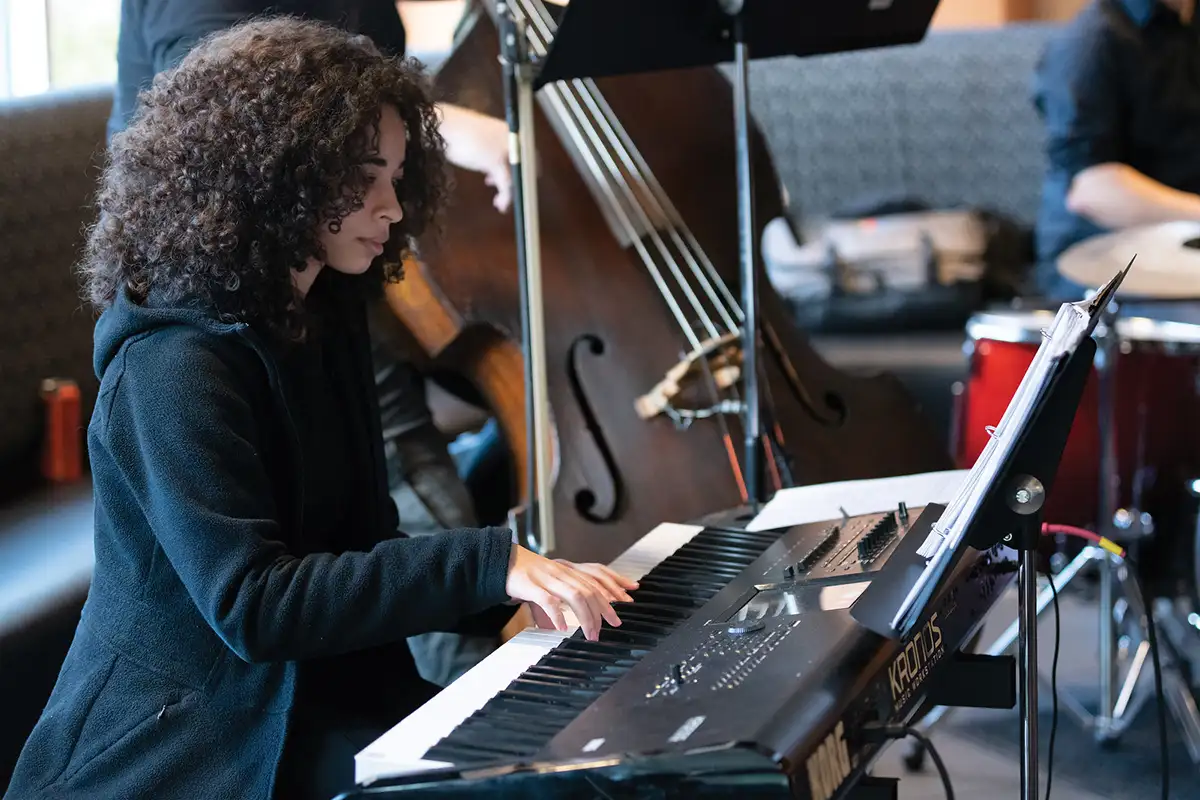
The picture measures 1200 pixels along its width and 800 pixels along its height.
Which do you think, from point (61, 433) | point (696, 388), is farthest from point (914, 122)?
point (61, 433)

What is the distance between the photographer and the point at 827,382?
2.10 m

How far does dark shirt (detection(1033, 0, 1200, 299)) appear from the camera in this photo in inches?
114

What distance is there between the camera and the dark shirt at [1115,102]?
114 inches

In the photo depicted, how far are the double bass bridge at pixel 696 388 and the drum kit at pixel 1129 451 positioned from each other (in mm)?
627

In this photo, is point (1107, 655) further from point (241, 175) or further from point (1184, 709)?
point (241, 175)

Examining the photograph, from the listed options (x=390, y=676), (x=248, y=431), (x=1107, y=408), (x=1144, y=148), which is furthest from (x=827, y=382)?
(x=1144, y=148)

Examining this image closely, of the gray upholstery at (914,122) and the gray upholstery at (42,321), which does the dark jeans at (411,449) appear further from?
the gray upholstery at (914,122)

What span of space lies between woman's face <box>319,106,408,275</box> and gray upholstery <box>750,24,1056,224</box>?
2.61m

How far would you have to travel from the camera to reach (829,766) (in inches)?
38.3

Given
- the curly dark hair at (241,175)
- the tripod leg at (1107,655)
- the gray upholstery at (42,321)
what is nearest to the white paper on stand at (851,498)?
the curly dark hair at (241,175)

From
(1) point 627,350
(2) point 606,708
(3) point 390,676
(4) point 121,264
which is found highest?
(4) point 121,264

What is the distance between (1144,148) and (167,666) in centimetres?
247

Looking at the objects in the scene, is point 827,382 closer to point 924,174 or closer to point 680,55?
point 680,55

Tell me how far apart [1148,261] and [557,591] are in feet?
4.69
